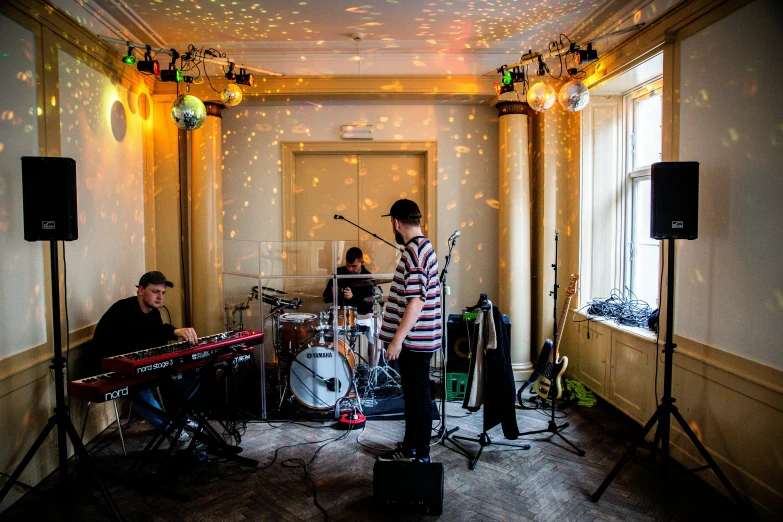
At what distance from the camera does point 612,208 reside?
15.0ft

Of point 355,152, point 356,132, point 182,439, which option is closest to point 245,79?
point 356,132

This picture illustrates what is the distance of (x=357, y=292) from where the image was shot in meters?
4.33

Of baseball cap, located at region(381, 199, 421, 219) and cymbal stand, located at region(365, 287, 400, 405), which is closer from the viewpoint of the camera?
baseball cap, located at region(381, 199, 421, 219)

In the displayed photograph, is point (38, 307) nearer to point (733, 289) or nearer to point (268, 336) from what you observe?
point (268, 336)

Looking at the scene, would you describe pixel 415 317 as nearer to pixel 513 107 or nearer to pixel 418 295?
pixel 418 295

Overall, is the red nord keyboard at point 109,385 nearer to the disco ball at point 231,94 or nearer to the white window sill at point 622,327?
the disco ball at point 231,94

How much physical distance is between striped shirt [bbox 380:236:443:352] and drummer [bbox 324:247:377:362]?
1.27 m

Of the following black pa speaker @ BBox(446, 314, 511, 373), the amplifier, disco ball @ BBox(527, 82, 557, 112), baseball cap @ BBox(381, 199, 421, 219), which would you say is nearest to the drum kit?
black pa speaker @ BBox(446, 314, 511, 373)

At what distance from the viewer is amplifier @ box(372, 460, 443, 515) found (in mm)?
2605

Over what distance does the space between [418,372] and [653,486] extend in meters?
1.50

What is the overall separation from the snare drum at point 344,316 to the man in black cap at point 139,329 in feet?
3.71

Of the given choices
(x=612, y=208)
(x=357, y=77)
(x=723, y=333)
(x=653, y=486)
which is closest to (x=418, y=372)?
(x=653, y=486)

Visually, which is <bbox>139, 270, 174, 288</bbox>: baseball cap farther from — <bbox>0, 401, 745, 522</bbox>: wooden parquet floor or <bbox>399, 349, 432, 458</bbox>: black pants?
<bbox>399, 349, 432, 458</bbox>: black pants

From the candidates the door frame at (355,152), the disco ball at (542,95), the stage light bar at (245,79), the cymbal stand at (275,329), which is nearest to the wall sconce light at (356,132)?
the door frame at (355,152)
